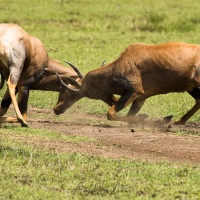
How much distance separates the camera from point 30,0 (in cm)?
2427

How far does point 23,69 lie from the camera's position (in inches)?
465

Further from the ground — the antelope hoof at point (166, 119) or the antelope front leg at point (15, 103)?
the antelope front leg at point (15, 103)

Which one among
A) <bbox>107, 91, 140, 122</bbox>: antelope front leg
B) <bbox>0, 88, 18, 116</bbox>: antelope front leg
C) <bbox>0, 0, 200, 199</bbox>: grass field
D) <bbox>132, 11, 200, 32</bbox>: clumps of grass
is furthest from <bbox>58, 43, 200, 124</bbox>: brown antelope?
<bbox>132, 11, 200, 32</bbox>: clumps of grass

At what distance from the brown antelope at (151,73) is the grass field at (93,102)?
3.20 ft

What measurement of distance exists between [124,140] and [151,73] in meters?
1.90

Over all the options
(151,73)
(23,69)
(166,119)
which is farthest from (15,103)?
(166,119)

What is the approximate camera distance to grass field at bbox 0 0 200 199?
7.32 metres

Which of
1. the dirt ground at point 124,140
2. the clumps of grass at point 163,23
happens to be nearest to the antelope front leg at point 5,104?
the dirt ground at point 124,140

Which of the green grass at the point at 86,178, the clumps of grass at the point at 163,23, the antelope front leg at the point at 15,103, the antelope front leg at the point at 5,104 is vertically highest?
the green grass at the point at 86,178

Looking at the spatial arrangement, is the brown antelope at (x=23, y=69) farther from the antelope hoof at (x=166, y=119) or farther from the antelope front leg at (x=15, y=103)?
the antelope hoof at (x=166, y=119)

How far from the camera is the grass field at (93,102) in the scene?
7324 mm

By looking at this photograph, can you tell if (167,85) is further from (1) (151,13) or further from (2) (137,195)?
(1) (151,13)

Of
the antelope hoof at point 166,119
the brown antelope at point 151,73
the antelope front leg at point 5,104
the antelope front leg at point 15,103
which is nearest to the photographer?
the antelope front leg at point 15,103

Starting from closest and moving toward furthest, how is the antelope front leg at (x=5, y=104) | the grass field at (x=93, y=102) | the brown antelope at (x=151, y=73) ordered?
the grass field at (x=93, y=102)
the brown antelope at (x=151, y=73)
the antelope front leg at (x=5, y=104)
